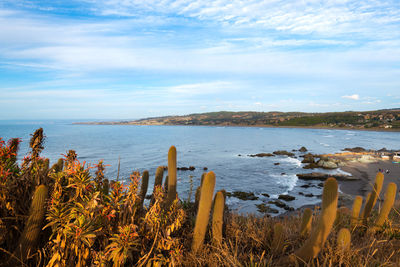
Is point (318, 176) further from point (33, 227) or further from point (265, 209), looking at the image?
point (33, 227)

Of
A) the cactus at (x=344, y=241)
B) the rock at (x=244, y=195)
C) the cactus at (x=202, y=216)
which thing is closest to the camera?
the cactus at (x=344, y=241)

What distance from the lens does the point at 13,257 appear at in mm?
3029

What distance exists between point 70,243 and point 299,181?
3157 centimetres

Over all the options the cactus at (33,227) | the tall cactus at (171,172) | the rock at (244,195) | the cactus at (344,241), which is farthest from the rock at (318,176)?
the cactus at (33,227)

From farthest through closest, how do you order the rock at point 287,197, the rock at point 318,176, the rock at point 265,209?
1. the rock at point 318,176
2. the rock at point 287,197
3. the rock at point 265,209

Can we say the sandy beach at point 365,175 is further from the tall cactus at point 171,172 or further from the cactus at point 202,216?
the cactus at point 202,216

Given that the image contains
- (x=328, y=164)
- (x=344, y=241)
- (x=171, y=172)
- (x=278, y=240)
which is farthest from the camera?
(x=328, y=164)

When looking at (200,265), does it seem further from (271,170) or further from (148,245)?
(271,170)

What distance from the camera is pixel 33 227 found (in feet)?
10.0

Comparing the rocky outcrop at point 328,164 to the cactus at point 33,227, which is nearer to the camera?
the cactus at point 33,227

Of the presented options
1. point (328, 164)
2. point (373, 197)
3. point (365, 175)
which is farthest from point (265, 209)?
point (328, 164)

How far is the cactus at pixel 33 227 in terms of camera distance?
9.75 ft

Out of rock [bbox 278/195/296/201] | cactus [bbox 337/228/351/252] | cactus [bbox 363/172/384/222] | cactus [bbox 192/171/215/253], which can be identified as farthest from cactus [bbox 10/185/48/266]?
rock [bbox 278/195/296/201]

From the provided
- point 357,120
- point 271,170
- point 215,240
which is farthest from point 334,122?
point 215,240
